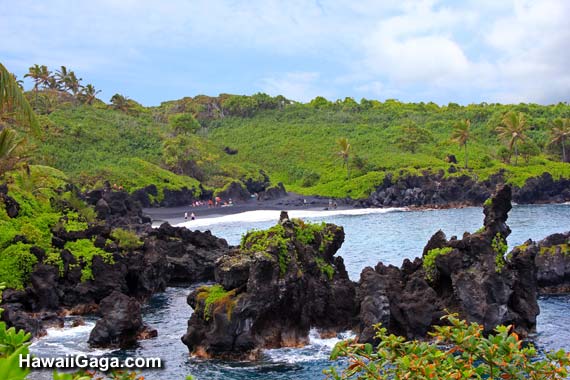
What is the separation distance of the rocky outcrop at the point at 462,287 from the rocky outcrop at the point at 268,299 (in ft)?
7.48

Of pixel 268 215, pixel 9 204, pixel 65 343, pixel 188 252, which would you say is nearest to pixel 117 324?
pixel 65 343

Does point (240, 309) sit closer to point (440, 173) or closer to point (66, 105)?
point (440, 173)

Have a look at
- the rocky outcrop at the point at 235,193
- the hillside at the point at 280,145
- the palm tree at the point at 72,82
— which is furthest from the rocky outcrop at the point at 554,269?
the palm tree at the point at 72,82

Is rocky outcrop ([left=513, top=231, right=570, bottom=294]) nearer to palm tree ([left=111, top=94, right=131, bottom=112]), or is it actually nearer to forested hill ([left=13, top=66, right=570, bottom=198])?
forested hill ([left=13, top=66, right=570, bottom=198])

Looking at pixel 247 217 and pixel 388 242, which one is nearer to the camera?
pixel 388 242

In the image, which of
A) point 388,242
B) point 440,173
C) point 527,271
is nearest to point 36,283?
point 527,271

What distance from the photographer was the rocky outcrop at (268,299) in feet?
97.0

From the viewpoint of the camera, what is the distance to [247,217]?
96188 mm

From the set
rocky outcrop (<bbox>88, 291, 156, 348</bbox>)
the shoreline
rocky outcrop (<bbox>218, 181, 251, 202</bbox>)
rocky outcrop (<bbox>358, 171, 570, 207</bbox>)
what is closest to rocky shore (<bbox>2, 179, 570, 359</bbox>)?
rocky outcrop (<bbox>88, 291, 156, 348</bbox>)

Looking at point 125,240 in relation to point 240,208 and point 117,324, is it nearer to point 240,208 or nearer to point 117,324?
point 117,324

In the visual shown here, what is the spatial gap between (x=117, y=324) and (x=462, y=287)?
59.3 ft

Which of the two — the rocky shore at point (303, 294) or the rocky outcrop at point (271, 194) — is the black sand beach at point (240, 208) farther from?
the rocky shore at point (303, 294)

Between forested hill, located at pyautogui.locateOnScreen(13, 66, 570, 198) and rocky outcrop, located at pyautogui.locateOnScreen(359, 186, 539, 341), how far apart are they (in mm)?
73655

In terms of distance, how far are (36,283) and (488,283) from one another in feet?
86.8
